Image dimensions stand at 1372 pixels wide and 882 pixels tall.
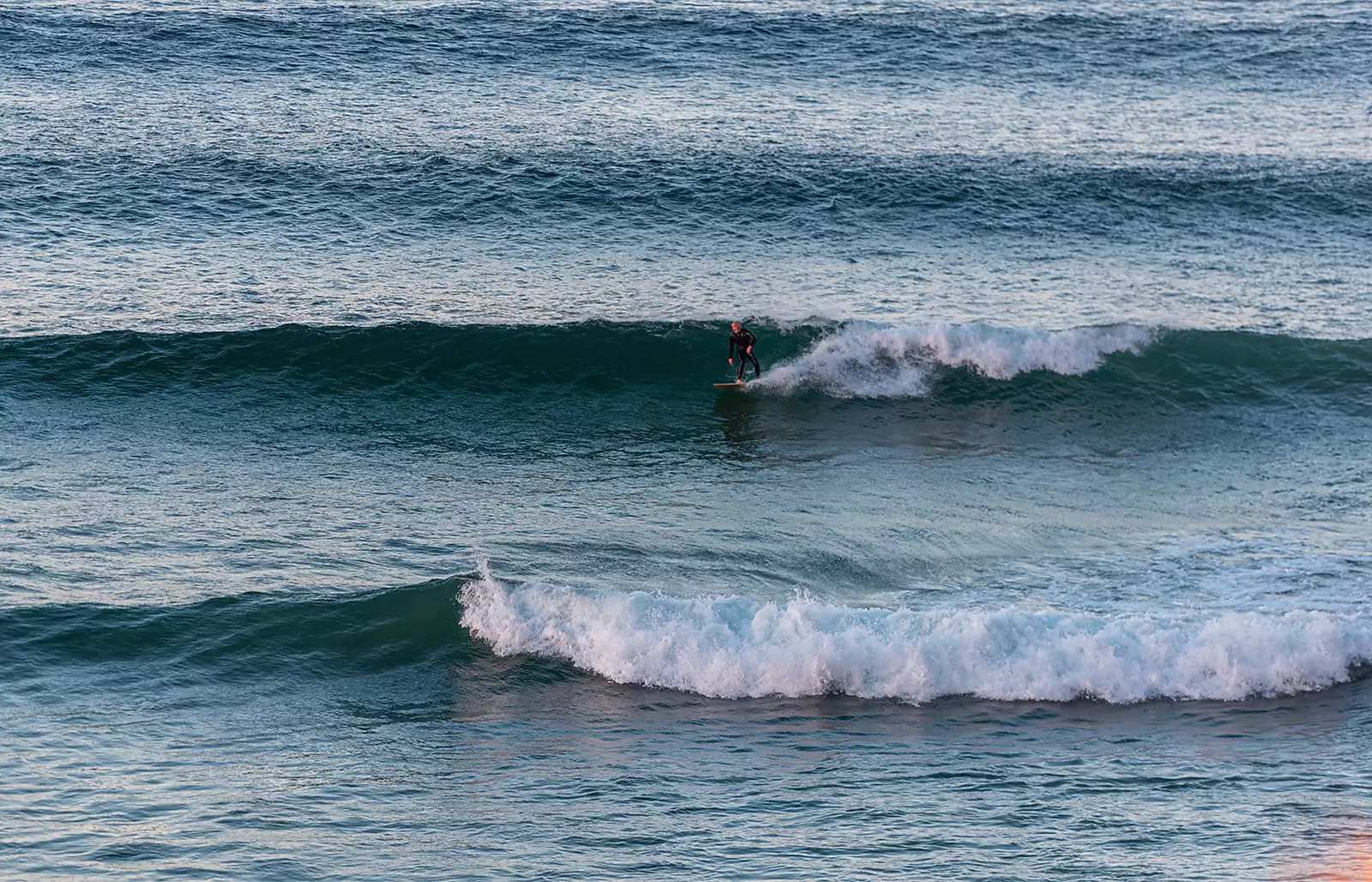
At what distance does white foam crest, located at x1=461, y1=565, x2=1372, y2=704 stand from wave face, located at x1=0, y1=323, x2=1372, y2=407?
8090 millimetres

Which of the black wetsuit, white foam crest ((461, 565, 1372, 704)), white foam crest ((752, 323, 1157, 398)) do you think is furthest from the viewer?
white foam crest ((752, 323, 1157, 398))

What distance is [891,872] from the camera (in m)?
10.0

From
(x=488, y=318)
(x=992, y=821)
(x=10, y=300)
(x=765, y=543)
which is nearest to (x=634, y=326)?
(x=488, y=318)

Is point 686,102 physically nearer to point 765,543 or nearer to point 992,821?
point 765,543

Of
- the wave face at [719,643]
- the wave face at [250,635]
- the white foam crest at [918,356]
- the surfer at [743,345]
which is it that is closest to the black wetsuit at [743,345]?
the surfer at [743,345]

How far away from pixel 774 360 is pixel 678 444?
3138mm

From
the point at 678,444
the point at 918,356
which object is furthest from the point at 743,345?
the point at 918,356

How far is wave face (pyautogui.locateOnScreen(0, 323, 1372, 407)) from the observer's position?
21578mm

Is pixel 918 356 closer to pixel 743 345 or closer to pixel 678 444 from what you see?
pixel 743 345

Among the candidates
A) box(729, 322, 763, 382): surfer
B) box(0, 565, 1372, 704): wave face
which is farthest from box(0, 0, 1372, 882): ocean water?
box(729, 322, 763, 382): surfer

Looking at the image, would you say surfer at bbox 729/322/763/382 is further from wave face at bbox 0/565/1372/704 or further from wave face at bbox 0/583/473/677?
wave face at bbox 0/583/473/677

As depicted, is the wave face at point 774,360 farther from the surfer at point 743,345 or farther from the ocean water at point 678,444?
the surfer at point 743,345

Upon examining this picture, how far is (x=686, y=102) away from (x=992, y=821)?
2459 centimetres

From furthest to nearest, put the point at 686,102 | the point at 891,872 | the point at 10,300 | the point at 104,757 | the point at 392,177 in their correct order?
1. the point at 686,102
2. the point at 392,177
3. the point at 10,300
4. the point at 104,757
5. the point at 891,872
